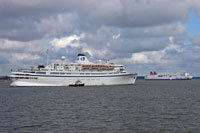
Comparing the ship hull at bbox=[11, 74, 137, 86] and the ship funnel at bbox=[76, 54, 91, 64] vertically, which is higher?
the ship funnel at bbox=[76, 54, 91, 64]

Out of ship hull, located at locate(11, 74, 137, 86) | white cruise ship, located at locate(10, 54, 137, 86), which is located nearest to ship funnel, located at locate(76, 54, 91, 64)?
white cruise ship, located at locate(10, 54, 137, 86)

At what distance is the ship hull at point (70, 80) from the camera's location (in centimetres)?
8244

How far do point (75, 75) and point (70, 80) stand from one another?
237cm

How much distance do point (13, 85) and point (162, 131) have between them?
238 feet

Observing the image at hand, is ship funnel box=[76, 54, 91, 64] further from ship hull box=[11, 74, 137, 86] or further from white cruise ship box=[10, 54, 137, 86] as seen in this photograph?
ship hull box=[11, 74, 137, 86]

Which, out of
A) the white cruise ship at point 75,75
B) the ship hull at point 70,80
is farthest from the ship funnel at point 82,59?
the ship hull at point 70,80

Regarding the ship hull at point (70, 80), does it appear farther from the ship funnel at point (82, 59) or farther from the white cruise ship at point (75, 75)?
the ship funnel at point (82, 59)

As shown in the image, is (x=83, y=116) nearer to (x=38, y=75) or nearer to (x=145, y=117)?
(x=145, y=117)

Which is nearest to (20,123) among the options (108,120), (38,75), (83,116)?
(83,116)

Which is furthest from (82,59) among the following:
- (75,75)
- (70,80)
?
(70,80)

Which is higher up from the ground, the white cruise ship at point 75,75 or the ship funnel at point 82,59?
the ship funnel at point 82,59

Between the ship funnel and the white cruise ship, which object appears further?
the ship funnel

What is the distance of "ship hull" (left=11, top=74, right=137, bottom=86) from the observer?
82.4 meters

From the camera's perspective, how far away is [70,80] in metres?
86.0
